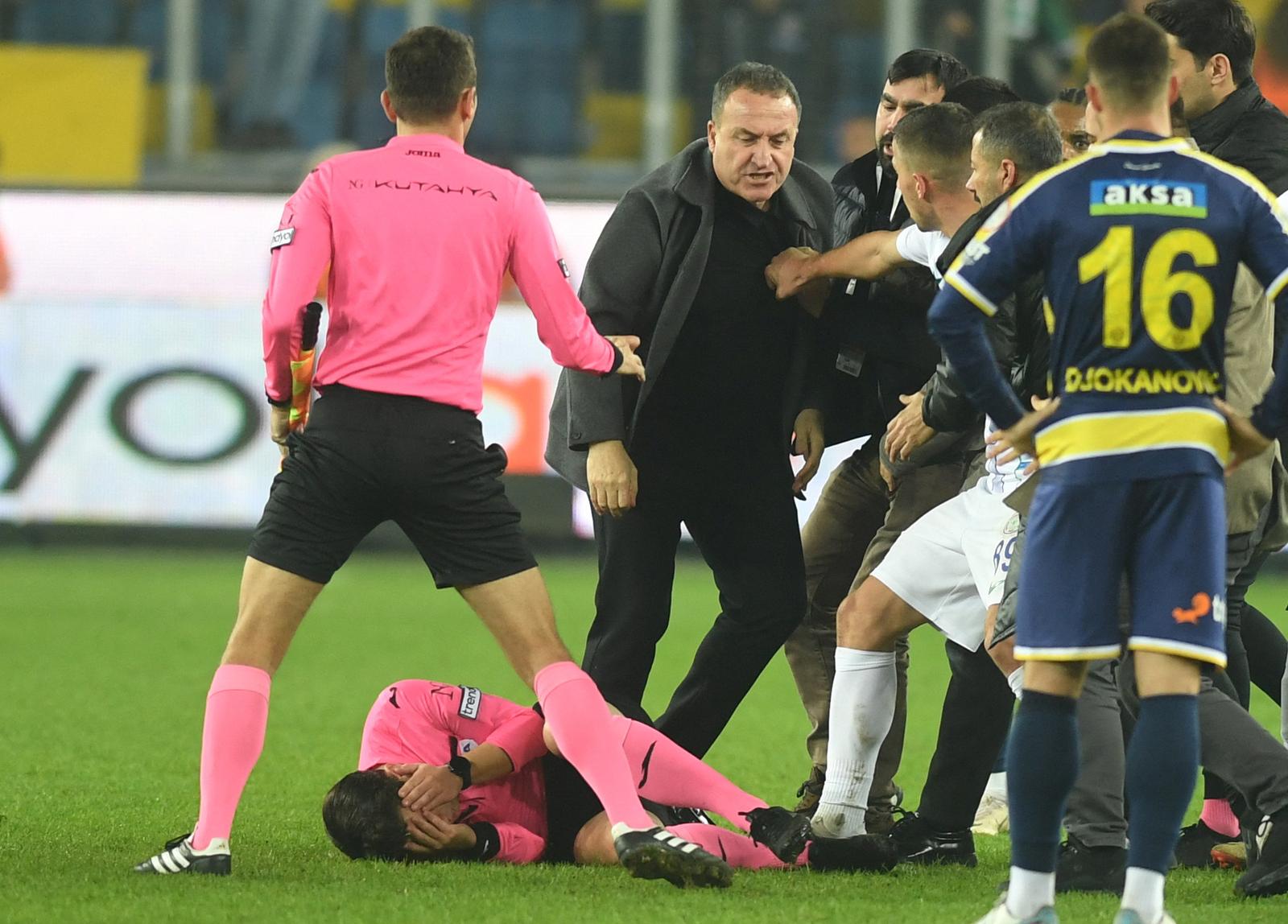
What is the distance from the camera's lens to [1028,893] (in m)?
3.58

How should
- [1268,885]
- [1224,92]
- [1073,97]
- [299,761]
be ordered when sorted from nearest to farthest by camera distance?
[1268,885]
[1224,92]
[1073,97]
[299,761]

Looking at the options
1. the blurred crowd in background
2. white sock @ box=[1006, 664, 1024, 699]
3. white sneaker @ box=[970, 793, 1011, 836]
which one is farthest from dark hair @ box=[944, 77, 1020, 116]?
the blurred crowd in background

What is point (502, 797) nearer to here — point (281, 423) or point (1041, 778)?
point (281, 423)

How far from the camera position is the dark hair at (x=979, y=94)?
5344mm

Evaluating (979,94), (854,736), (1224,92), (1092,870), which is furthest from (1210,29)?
(1092,870)

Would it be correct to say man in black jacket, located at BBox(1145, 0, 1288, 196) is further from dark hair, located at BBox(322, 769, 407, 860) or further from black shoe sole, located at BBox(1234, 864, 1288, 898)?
dark hair, located at BBox(322, 769, 407, 860)

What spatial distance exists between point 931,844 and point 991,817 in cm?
73

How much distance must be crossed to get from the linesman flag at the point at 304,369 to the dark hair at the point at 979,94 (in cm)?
194

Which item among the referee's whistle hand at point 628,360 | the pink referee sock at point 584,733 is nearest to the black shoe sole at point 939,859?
the pink referee sock at point 584,733

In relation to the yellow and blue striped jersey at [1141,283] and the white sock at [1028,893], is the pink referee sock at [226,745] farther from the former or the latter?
the yellow and blue striped jersey at [1141,283]

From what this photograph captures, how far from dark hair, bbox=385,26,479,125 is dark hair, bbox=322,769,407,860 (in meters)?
1.50

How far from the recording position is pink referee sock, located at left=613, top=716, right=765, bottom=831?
474 cm

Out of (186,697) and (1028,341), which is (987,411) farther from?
(186,697)

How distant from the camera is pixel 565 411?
17.4ft
